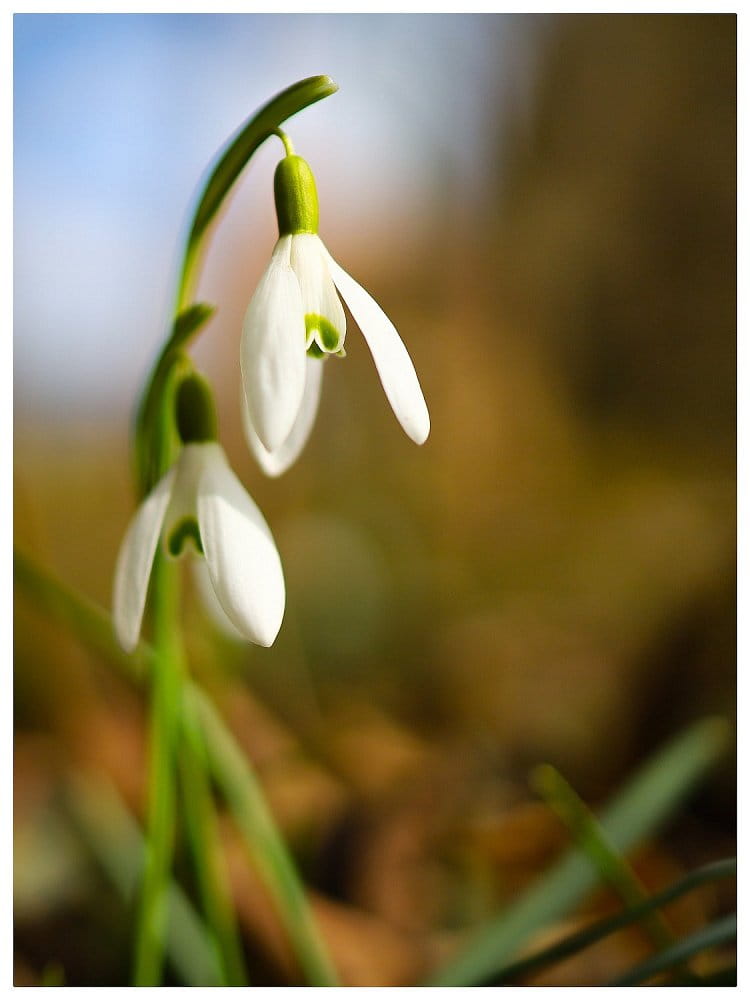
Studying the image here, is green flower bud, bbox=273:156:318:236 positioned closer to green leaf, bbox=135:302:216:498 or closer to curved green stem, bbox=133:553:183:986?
green leaf, bbox=135:302:216:498

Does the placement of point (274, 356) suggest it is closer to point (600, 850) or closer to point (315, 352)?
point (315, 352)

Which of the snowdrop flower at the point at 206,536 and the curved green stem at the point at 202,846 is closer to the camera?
the snowdrop flower at the point at 206,536

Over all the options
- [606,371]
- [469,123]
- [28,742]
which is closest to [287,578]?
[28,742]

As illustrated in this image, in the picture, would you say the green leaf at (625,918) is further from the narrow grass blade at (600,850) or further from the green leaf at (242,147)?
the green leaf at (242,147)

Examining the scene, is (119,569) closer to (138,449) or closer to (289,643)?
(138,449)

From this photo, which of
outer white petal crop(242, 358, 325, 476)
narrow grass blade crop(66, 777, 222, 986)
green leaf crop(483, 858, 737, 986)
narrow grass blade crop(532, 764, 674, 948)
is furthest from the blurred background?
outer white petal crop(242, 358, 325, 476)

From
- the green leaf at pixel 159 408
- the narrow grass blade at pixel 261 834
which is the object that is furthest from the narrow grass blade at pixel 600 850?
the green leaf at pixel 159 408
